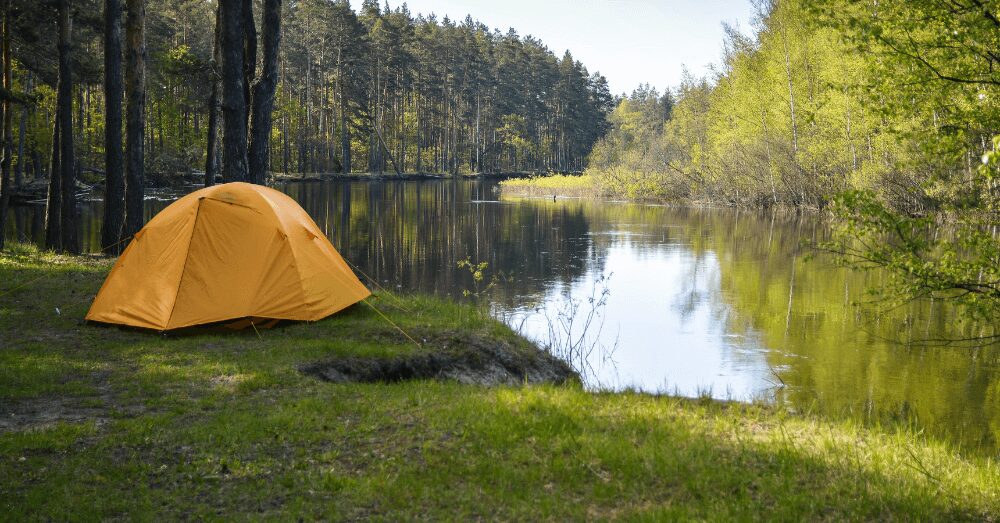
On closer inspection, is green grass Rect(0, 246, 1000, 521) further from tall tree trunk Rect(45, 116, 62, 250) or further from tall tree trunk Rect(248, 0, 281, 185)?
tall tree trunk Rect(45, 116, 62, 250)

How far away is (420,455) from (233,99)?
11159 millimetres

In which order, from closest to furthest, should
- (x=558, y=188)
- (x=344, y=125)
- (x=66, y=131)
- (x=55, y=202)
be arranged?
(x=66, y=131), (x=55, y=202), (x=558, y=188), (x=344, y=125)

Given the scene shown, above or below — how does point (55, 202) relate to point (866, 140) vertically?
below

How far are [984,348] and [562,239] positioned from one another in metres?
17.0

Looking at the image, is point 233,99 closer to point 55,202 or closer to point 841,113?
point 55,202

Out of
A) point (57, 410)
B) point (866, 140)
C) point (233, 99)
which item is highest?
point (866, 140)

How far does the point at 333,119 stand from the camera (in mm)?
73875

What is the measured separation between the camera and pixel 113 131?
16766 millimetres

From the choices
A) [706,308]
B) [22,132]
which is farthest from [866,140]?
[22,132]

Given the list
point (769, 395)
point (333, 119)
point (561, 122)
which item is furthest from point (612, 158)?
point (769, 395)

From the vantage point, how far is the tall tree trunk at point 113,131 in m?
16.4

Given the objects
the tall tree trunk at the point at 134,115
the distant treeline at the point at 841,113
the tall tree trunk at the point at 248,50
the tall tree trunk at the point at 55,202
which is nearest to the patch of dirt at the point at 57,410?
the distant treeline at the point at 841,113

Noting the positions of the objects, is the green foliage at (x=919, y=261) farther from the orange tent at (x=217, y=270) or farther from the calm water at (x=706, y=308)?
the orange tent at (x=217, y=270)

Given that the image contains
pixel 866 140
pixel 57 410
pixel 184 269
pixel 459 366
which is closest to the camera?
pixel 57 410
